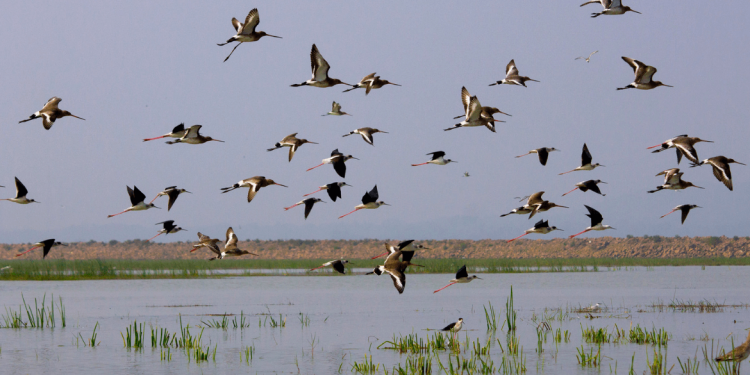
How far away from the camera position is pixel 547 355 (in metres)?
18.6

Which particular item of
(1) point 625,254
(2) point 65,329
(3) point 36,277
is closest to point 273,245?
(1) point 625,254

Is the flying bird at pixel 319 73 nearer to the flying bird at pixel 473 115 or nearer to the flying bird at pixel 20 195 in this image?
the flying bird at pixel 473 115

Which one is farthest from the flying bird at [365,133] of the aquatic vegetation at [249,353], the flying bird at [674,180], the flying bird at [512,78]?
the flying bird at [674,180]

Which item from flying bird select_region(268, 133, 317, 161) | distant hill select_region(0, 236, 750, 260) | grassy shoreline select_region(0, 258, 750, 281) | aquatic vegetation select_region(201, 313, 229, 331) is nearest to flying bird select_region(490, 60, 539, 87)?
flying bird select_region(268, 133, 317, 161)

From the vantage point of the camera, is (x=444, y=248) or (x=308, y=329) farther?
(x=444, y=248)

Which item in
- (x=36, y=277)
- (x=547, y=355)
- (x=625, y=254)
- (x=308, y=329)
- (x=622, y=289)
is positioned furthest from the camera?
(x=625, y=254)

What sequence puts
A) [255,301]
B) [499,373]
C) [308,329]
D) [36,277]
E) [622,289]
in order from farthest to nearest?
[36,277]
[622,289]
[255,301]
[308,329]
[499,373]

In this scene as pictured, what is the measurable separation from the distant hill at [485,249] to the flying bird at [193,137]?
66295 mm

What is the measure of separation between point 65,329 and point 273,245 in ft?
260

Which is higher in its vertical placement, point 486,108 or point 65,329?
point 486,108

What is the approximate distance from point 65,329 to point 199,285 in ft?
63.4

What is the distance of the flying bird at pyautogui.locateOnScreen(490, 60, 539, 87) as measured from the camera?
21.5 m

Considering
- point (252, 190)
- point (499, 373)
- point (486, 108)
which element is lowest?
point (499, 373)

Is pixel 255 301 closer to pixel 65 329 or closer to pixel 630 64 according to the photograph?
pixel 65 329
